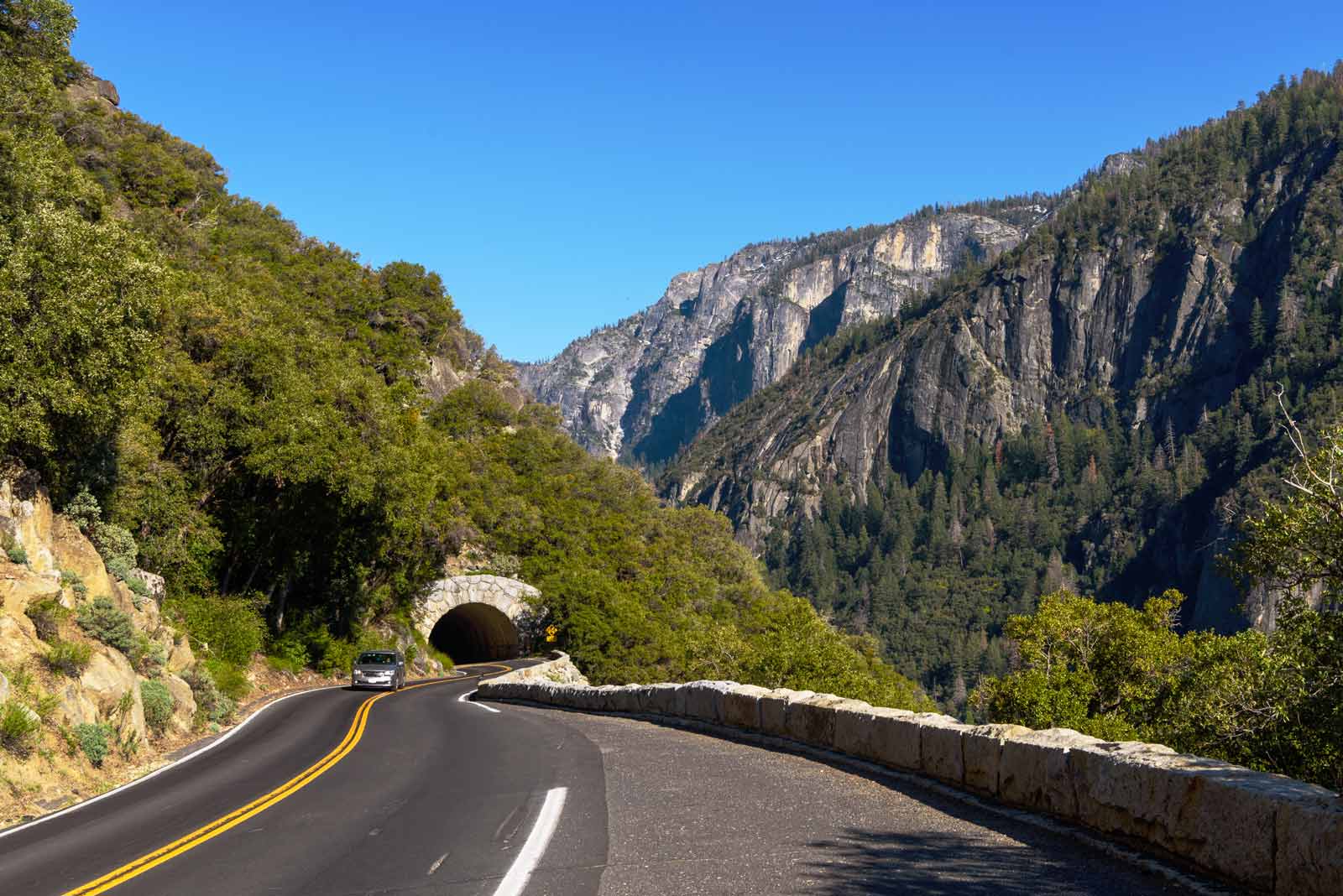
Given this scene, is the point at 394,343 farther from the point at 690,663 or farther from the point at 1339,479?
the point at 1339,479

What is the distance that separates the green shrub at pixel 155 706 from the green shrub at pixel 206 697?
2.59 meters

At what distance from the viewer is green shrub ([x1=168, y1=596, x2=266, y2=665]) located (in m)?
30.0

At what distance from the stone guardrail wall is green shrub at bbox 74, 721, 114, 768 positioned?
10.8 meters

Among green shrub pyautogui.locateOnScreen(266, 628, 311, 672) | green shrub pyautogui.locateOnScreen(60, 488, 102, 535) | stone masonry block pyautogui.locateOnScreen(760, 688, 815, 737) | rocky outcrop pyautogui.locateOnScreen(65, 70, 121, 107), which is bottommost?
green shrub pyautogui.locateOnScreen(266, 628, 311, 672)

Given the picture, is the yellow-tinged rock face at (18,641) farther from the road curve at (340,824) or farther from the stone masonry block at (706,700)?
the stone masonry block at (706,700)

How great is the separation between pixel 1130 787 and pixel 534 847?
479 cm

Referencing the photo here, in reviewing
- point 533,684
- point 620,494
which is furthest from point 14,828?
point 620,494

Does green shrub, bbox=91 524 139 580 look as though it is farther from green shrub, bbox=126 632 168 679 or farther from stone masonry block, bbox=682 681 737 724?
stone masonry block, bbox=682 681 737 724

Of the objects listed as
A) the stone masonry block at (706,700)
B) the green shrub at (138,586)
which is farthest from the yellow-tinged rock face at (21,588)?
the stone masonry block at (706,700)

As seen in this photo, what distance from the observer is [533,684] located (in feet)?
97.9

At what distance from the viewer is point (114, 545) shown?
77.7 ft

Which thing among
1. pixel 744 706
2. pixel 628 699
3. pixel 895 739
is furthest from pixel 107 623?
pixel 895 739

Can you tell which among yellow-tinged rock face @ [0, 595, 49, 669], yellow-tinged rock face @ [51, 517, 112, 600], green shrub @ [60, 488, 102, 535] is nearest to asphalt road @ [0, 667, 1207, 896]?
yellow-tinged rock face @ [0, 595, 49, 669]

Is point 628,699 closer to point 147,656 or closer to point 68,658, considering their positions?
point 147,656
